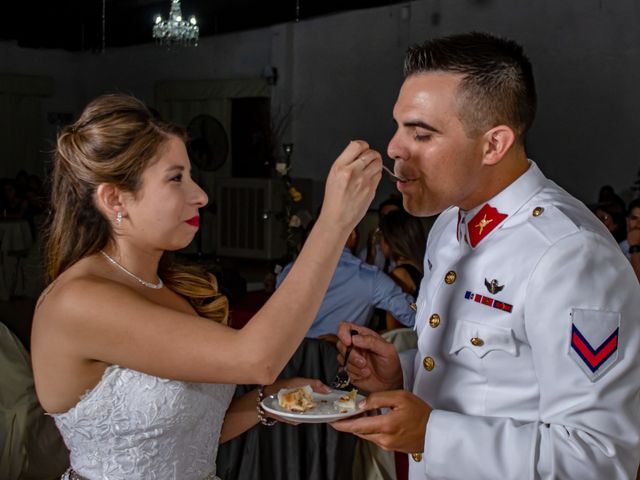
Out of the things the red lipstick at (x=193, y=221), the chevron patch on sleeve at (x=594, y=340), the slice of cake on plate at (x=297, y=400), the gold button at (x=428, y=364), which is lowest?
the slice of cake on plate at (x=297, y=400)

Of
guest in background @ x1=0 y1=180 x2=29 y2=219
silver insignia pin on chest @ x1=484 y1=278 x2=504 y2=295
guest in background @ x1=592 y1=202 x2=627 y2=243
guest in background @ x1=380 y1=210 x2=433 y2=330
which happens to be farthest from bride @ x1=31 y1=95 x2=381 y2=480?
guest in background @ x1=0 y1=180 x2=29 y2=219

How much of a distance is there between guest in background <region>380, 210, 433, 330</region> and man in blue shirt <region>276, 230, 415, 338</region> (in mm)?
345

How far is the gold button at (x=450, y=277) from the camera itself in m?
1.64

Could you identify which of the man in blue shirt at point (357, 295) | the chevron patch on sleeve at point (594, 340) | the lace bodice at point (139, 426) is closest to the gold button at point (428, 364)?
the chevron patch on sleeve at point (594, 340)

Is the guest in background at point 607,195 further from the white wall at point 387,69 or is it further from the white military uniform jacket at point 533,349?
the white military uniform jacket at point 533,349

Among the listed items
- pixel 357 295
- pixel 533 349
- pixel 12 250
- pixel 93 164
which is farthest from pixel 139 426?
pixel 12 250

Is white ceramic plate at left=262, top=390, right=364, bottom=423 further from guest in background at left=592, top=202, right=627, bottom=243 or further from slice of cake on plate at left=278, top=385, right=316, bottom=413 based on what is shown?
guest in background at left=592, top=202, right=627, bottom=243

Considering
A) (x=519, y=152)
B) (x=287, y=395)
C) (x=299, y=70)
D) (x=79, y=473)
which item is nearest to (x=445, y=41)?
(x=519, y=152)

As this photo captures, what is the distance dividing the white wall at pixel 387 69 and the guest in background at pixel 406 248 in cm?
478

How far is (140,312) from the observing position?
154 cm

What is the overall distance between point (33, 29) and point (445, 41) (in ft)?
40.9

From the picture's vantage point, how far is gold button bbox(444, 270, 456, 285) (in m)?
1.64

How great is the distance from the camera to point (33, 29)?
12625 mm

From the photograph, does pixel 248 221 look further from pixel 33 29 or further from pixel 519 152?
pixel 519 152
